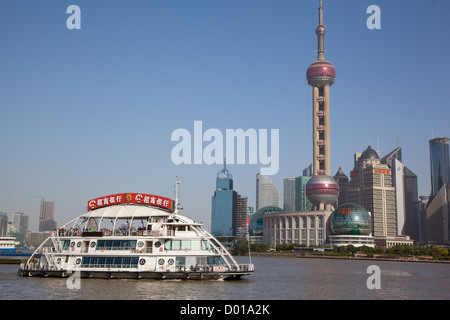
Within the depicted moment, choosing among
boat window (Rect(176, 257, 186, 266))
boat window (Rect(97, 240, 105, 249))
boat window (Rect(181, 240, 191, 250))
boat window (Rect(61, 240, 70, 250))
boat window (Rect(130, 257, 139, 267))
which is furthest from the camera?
boat window (Rect(61, 240, 70, 250))

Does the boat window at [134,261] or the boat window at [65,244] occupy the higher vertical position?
the boat window at [65,244]

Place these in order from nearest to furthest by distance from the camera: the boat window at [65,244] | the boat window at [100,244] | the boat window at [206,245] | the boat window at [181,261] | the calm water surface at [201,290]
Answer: the calm water surface at [201,290] → the boat window at [181,261] → the boat window at [206,245] → the boat window at [100,244] → the boat window at [65,244]

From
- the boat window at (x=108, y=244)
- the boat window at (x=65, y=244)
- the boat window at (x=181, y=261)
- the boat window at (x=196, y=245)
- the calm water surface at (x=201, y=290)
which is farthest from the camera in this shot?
the boat window at (x=65, y=244)

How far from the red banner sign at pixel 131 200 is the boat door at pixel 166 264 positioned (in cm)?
715

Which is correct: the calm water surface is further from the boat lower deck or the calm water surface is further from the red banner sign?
the red banner sign

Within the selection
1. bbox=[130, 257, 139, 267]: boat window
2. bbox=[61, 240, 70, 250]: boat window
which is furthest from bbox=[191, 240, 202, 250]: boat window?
bbox=[61, 240, 70, 250]: boat window

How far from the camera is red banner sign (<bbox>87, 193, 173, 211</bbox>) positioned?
67938 mm

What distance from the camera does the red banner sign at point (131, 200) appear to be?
6794 cm

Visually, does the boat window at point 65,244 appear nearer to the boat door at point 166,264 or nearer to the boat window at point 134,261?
the boat window at point 134,261

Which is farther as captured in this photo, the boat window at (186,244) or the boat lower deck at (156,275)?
the boat window at (186,244)

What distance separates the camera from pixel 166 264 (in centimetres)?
6378

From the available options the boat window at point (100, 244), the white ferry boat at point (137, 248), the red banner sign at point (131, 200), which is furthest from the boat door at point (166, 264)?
the boat window at point (100, 244)

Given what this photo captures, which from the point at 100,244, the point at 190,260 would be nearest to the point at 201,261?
the point at 190,260
